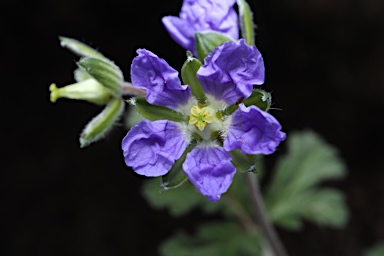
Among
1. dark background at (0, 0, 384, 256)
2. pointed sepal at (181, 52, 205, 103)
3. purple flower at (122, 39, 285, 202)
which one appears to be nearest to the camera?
purple flower at (122, 39, 285, 202)

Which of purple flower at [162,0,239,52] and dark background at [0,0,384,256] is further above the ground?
purple flower at [162,0,239,52]

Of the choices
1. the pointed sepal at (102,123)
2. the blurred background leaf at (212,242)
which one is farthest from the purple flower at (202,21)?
the blurred background leaf at (212,242)

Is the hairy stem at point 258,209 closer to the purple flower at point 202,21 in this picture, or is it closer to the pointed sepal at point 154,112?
the pointed sepal at point 154,112

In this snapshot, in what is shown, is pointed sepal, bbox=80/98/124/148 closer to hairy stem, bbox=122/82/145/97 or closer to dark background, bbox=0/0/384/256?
hairy stem, bbox=122/82/145/97

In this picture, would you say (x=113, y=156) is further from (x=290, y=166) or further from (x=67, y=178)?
(x=290, y=166)

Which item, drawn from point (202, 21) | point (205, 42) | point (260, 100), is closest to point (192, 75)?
point (205, 42)

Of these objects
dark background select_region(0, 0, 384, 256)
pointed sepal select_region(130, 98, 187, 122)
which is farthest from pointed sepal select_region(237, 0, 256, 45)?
dark background select_region(0, 0, 384, 256)

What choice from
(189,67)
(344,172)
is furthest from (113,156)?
(189,67)
